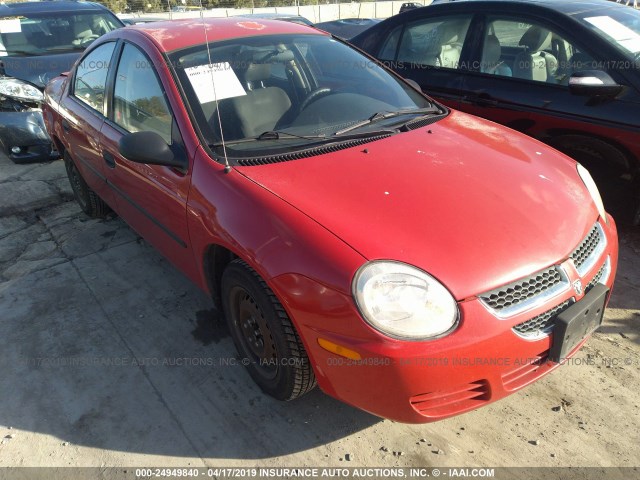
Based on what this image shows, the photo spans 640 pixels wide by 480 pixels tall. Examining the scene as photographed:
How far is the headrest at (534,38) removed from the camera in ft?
11.3

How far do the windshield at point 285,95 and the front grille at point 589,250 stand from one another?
1060 millimetres

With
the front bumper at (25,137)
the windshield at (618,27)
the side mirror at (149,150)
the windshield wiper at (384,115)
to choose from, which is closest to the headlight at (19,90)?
the front bumper at (25,137)

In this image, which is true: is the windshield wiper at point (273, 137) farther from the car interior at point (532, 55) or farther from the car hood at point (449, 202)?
the car interior at point (532, 55)

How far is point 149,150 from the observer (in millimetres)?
2211

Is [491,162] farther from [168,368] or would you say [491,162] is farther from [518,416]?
[168,368]

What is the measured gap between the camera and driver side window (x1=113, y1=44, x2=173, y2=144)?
247cm

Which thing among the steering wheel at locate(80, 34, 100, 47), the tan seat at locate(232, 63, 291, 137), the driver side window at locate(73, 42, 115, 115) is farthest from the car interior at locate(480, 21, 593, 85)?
the steering wheel at locate(80, 34, 100, 47)

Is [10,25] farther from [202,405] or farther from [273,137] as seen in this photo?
[202,405]

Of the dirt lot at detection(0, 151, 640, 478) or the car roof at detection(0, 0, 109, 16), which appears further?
the car roof at detection(0, 0, 109, 16)

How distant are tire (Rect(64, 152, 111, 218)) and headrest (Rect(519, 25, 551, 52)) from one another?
3.51 meters

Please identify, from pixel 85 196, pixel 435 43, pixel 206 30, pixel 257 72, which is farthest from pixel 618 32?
pixel 85 196

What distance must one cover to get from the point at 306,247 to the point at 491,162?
1088 millimetres

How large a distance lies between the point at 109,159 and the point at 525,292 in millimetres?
2520

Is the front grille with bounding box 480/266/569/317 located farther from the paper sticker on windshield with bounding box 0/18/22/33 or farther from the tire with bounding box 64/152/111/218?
the paper sticker on windshield with bounding box 0/18/22/33
